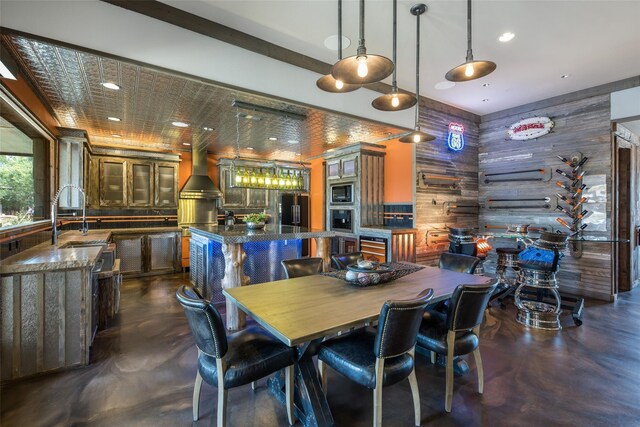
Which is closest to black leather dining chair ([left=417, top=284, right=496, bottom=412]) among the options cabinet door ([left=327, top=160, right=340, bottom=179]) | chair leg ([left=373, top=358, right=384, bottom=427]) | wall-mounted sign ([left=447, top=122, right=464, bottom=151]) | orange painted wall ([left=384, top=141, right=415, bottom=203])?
chair leg ([left=373, top=358, right=384, bottom=427])

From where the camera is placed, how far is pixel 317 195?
7965 millimetres

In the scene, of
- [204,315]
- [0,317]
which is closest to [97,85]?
[0,317]

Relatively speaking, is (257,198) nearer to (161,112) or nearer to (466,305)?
(161,112)

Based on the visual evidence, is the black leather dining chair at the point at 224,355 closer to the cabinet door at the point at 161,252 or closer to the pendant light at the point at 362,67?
the pendant light at the point at 362,67

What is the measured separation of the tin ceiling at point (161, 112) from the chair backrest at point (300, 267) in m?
2.03

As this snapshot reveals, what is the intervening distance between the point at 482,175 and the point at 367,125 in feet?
10.5

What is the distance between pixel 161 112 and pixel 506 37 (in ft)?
15.0

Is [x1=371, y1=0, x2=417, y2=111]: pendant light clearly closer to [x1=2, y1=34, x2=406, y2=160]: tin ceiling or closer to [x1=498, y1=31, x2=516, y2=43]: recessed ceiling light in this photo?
[x1=2, y1=34, x2=406, y2=160]: tin ceiling

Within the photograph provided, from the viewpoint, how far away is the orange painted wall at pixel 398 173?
5.54 meters

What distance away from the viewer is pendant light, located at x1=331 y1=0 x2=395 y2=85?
1.88m

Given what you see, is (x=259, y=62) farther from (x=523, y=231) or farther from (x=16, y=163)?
(x=523, y=231)

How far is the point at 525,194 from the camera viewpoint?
564 centimetres

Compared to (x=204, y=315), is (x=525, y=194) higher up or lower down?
higher up

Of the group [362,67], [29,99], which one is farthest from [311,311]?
[29,99]
